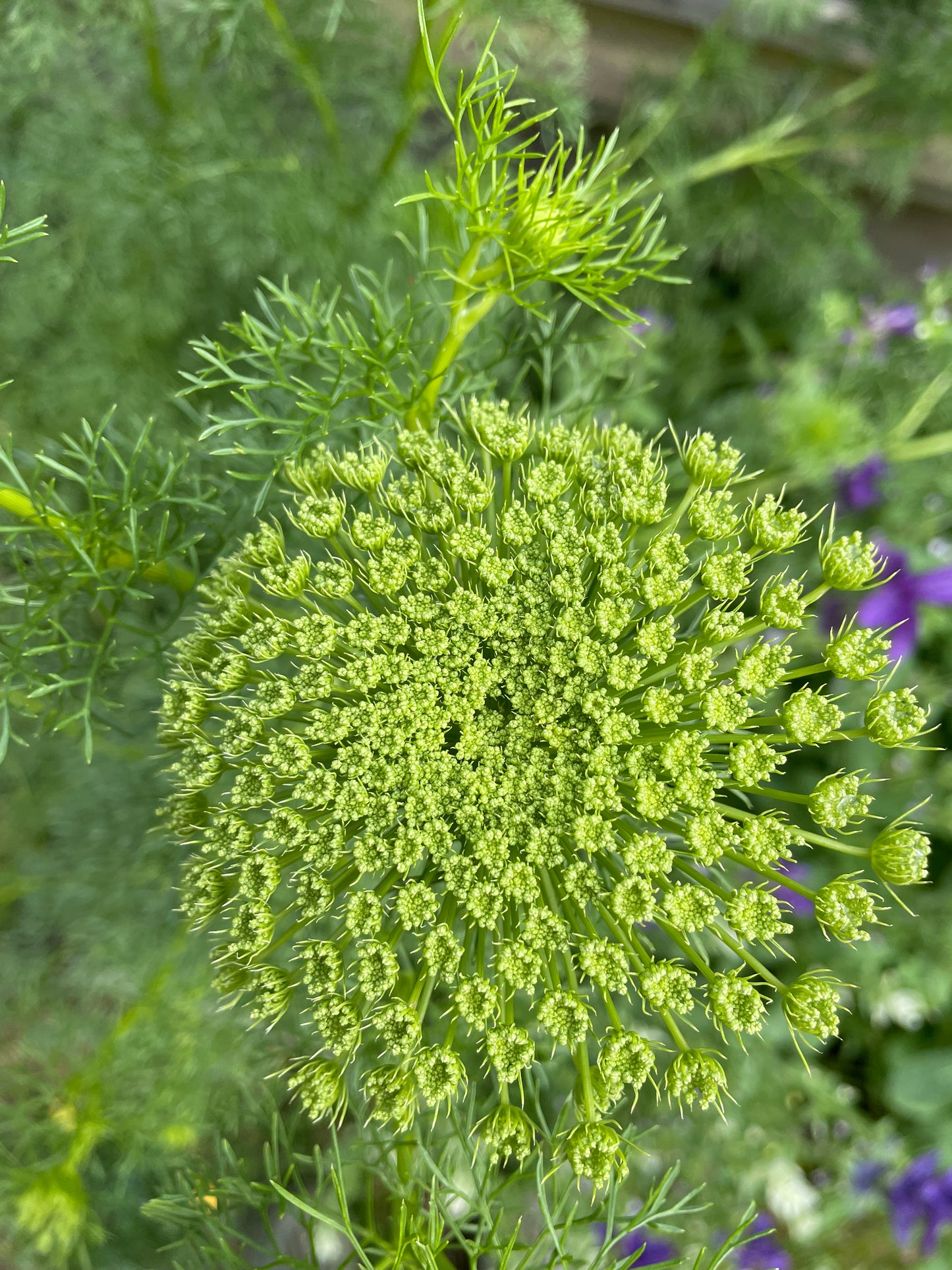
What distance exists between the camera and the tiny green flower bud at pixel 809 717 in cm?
117

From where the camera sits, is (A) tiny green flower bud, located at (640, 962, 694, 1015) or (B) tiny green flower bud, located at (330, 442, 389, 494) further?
(B) tiny green flower bud, located at (330, 442, 389, 494)

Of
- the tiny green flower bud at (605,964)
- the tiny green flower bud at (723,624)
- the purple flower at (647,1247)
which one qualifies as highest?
the tiny green flower bud at (723,624)

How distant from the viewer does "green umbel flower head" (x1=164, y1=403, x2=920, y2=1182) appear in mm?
1167

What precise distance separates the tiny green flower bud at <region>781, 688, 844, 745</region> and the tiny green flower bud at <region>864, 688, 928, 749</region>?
0.30ft

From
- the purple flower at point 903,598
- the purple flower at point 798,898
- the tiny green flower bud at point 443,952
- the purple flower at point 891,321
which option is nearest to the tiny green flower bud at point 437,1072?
the tiny green flower bud at point 443,952

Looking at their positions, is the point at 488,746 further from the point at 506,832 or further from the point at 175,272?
the point at 175,272

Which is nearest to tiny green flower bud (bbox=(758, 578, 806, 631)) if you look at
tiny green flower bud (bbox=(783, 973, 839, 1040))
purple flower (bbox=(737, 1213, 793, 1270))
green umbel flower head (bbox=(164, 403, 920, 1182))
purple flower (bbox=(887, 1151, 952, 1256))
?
green umbel flower head (bbox=(164, 403, 920, 1182))

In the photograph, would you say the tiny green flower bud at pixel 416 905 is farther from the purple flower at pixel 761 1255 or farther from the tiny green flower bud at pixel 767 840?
the purple flower at pixel 761 1255

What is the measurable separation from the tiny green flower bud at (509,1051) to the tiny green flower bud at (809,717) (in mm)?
571

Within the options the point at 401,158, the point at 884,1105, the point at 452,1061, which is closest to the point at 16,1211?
the point at 452,1061

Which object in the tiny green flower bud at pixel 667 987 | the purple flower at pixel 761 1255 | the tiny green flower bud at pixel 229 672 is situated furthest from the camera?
the purple flower at pixel 761 1255

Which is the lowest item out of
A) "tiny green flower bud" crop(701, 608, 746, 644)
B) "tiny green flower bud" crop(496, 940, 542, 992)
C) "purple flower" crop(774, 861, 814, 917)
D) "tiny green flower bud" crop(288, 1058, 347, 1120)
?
"purple flower" crop(774, 861, 814, 917)

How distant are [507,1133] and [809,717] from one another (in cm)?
74

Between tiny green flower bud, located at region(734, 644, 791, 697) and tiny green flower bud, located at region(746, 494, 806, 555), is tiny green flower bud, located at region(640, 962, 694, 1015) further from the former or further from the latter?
tiny green flower bud, located at region(746, 494, 806, 555)
